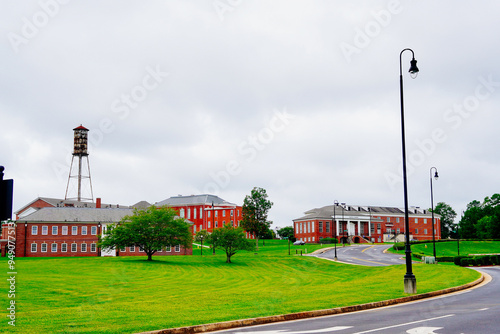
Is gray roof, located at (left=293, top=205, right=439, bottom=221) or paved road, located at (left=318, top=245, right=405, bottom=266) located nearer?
paved road, located at (left=318, top=245, right=405, bottom=266)

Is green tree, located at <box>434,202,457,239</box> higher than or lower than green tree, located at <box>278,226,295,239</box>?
higher

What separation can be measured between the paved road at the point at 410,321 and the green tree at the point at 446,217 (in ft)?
547

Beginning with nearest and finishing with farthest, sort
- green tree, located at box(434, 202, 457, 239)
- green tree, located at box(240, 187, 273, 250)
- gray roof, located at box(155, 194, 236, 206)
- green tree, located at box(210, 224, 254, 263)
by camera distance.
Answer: green tree, located at box(210, 224, 254, 263)
green tree, located at box(240, 187, 273, 250)
gray roof, located at box(155, 194, 236, 206)
green tree, located at box(434, 202, 457, 239)

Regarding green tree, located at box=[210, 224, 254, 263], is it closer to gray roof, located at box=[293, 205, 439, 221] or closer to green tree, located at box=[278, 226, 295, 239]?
gray roof, located at box=[293, 205, 439, 221]

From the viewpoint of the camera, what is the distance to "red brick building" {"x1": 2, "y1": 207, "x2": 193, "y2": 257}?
80688 millimetres

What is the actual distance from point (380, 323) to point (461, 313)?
3.58 meters

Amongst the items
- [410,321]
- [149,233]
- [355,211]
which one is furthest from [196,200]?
[410,321]

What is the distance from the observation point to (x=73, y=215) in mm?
85750

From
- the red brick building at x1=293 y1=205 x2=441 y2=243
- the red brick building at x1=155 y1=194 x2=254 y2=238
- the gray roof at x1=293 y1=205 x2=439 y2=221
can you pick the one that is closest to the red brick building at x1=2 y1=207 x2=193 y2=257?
the red brick building at x1=155 y1=194 x2=254 y2=238

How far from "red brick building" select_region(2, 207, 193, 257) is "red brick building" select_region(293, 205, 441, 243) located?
171 ft

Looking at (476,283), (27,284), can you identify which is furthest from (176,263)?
(476,283)

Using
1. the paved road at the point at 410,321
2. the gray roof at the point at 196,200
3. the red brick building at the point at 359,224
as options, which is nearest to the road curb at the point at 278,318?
the paved road at the point at 410,321

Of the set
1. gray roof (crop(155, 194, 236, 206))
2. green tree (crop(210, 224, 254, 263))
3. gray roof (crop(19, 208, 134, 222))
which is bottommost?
green tree (crop(210, 224, 254, 263))

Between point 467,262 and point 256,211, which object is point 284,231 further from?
point 467,262
